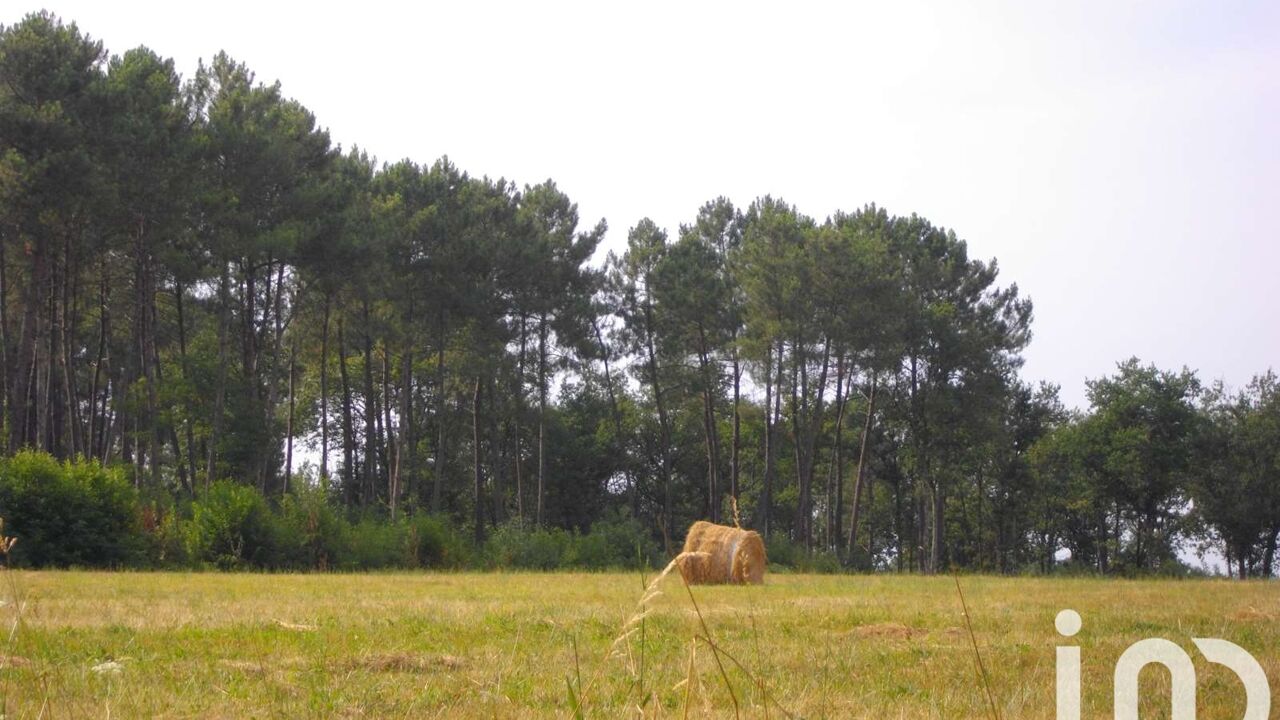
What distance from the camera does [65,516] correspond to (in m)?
25.7

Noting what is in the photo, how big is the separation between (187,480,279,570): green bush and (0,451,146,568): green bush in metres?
1.30

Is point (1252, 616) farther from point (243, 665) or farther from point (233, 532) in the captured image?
point (233, 532)

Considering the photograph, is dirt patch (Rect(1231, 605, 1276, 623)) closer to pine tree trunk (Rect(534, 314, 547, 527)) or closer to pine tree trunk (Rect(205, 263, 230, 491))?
pine tree trunk (Rect(205, 263, 230, 491))

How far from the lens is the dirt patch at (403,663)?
7.57 m

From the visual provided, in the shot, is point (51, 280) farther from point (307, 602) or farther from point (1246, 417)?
point (1246, 417)

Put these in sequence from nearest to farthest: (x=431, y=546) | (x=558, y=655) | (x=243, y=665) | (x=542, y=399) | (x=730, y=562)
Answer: (x=243, y=665), (x=558, y=655), (x=730, y=562), (x=431, y=546), (x=542, y=399)

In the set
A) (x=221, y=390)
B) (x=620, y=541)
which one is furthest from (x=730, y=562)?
(x=221, y=390)

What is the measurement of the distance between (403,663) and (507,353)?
1718 inches

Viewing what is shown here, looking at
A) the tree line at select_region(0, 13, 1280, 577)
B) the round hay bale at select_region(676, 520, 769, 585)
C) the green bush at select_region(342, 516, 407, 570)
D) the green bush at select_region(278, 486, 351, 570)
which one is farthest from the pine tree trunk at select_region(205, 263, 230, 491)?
the round hay bale at select_region(676, 520, 769, 585)

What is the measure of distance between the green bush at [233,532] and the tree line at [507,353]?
601 cm

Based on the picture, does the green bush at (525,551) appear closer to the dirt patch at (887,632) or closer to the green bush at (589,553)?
the green bush at (589,553)

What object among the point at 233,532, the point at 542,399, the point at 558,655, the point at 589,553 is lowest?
the point at 589,553

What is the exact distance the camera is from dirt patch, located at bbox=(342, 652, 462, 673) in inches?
298
